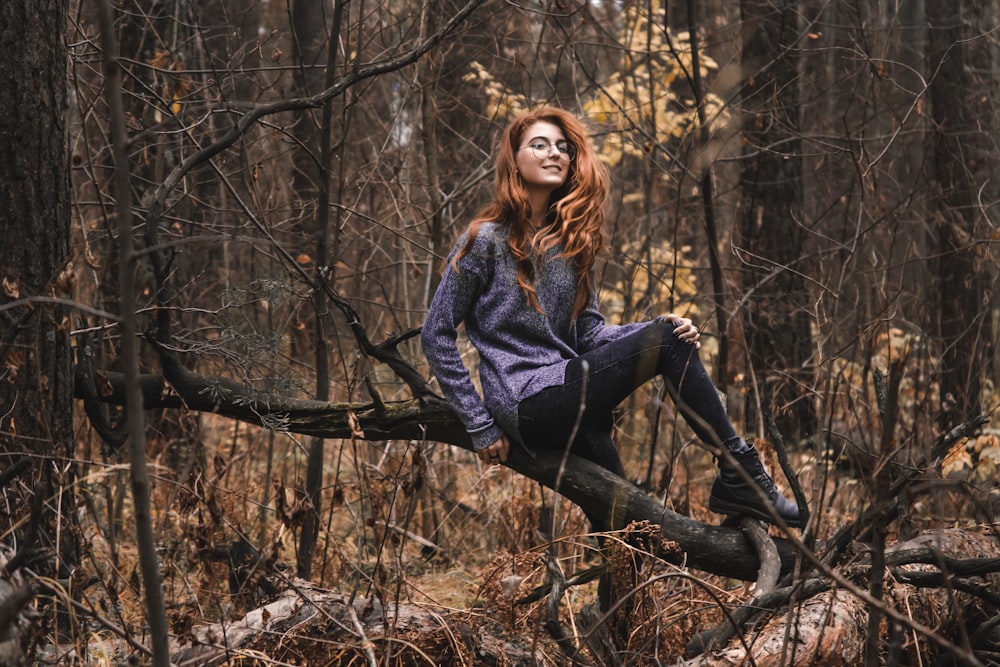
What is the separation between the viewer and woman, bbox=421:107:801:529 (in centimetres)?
319

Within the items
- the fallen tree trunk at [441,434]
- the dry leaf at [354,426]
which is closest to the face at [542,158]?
the fallen tree trunk at [441,434]

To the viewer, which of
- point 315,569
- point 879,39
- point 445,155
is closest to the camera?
point 315,569

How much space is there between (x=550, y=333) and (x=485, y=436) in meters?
0.43

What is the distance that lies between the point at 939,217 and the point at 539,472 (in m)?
4.40

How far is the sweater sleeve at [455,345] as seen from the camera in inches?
127

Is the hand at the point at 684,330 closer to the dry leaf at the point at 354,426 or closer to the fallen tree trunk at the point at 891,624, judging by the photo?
the fallen tree trunk at the point at 891,624

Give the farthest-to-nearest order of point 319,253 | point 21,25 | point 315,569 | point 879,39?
1. point 879,39
2. point 315,569
3. point 319,253
4. point 21,25

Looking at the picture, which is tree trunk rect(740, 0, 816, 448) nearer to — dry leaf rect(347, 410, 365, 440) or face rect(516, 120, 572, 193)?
face rect(516, 120, 572, 193)

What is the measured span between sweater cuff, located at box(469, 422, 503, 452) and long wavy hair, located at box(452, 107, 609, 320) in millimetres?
437

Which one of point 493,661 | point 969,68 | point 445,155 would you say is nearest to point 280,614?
point 493,661

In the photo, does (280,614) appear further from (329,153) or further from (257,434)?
(257,434)

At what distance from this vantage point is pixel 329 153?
3.87 m

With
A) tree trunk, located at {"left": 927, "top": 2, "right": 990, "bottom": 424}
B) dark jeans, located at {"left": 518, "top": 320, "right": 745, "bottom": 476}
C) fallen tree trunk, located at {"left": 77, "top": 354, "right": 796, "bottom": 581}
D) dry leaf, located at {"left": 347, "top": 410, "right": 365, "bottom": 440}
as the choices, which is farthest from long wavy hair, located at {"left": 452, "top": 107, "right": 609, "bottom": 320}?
tree trunk, located at {"left": 927, "top": 2, "right": 990, "bottom": 424}

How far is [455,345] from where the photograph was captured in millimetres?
3320
